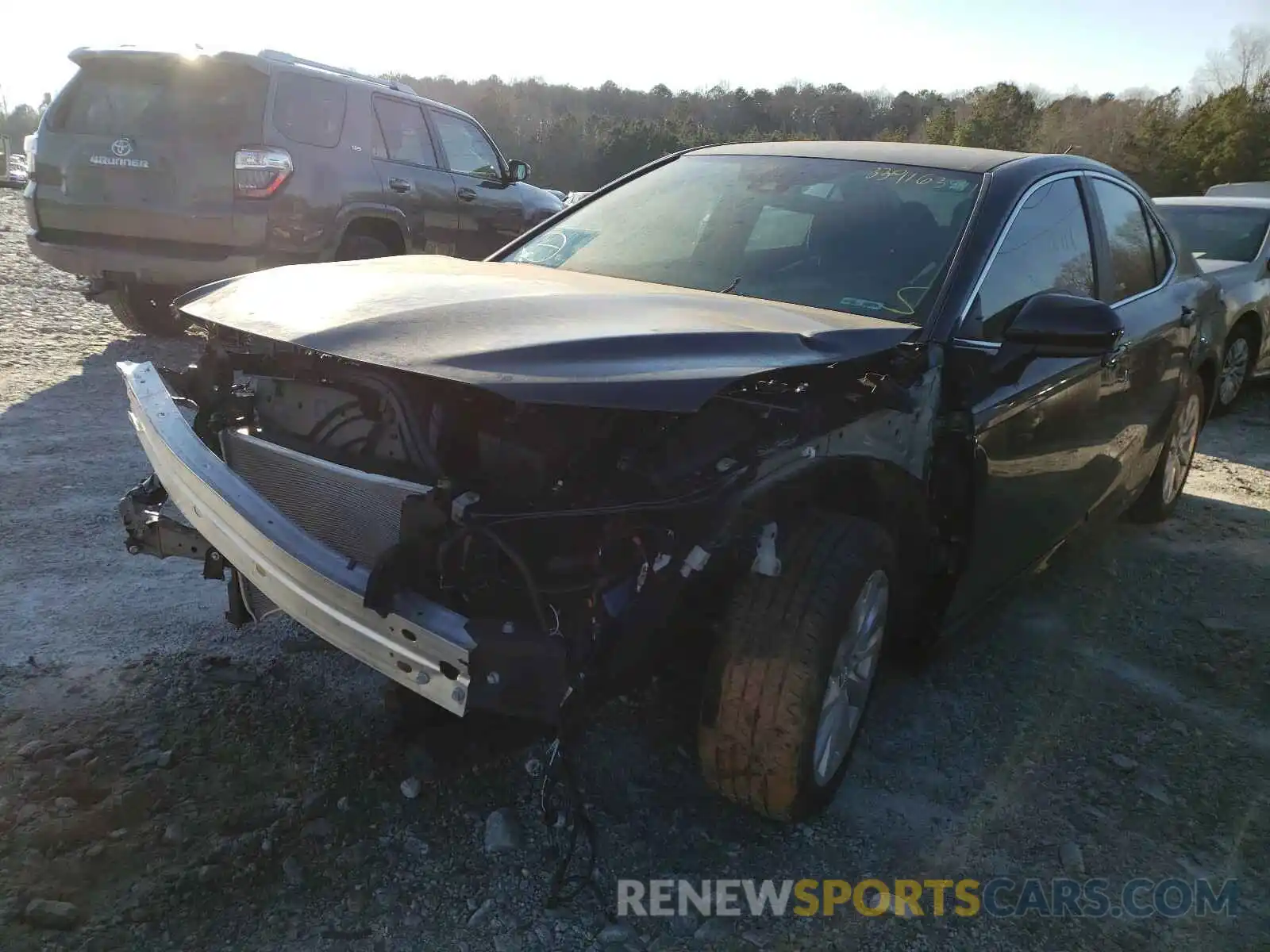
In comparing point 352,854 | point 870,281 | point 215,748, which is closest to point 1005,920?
point 352,854

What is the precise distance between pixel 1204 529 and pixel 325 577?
16.4ft

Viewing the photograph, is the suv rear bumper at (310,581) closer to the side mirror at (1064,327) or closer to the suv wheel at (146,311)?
the side mirror at (1064,327)

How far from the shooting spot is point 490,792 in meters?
2.54

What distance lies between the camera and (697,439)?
216 centimetres

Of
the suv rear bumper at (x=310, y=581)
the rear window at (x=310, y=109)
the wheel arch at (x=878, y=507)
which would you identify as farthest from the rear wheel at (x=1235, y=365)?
the suv rear bumper at (x=310, y=581)

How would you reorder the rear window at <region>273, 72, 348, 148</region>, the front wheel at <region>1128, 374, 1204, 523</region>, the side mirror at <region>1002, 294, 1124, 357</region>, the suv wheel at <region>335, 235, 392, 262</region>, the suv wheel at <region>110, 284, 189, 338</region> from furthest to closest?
the suv wheel at <region>110, 284, 189, 338</region>, the suv wheel at <region>335, 235, 392, 262</region>, the rear window at <region>273, 72, 348, 148</region>, the front wheel at <region>1128, 374, 1204, 523</region>, the side mirror at <region>1002, 294, 1124, 357</region>

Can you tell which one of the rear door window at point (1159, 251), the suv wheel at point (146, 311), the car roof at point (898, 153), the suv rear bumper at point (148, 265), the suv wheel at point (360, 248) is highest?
the car roof at point (898, 153)

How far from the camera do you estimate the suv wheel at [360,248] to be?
6887 millimetres

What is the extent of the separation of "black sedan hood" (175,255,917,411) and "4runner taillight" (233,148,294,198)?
3.87 m

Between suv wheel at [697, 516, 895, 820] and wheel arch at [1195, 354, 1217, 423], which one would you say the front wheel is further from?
suv wheel at [697, 516, 895, 820]

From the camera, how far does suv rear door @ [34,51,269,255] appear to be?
617 cm

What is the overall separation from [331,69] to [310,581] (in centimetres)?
612

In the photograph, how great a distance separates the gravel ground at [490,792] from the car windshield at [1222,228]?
17.4 feet

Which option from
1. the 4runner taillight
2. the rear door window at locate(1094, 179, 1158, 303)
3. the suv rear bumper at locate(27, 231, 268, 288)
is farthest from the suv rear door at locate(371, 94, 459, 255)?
the rear door window at locate(1094, 179, 1158, 303)
